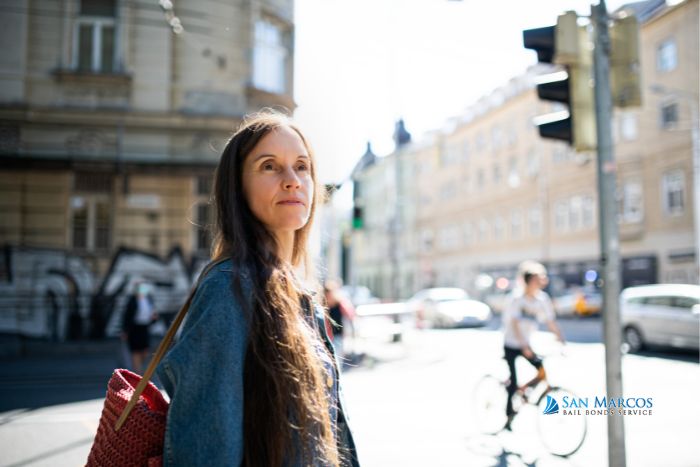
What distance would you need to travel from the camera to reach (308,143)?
1.72 metres

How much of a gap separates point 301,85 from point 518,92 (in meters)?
34.6

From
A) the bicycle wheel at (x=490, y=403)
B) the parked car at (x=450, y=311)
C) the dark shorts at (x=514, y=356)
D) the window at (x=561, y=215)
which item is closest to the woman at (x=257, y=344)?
the dark shorts at (x=514, y=356)

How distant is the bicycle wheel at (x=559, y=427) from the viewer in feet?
18.6

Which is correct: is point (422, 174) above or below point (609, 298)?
above

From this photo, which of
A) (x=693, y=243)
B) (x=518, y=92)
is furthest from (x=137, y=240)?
(x=518, y=92)

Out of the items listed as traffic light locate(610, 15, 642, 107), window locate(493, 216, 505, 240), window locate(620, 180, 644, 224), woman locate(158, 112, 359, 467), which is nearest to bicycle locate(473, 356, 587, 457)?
traffic light locate(610, 15, 642, 107)

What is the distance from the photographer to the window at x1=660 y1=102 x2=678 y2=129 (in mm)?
A: 27003

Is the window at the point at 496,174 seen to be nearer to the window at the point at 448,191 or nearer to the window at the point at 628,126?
the window at the point at 448,191

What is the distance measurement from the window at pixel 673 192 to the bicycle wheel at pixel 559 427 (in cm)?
2521

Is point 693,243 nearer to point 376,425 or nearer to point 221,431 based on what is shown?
point 376,425

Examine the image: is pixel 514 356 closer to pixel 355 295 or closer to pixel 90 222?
pixel 90 222

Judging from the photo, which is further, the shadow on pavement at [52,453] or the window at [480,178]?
the window at [480,178]

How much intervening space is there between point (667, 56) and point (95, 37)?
2428 cm

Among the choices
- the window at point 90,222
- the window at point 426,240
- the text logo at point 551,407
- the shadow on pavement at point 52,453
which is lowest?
the shadow on pavement at point 52,453
